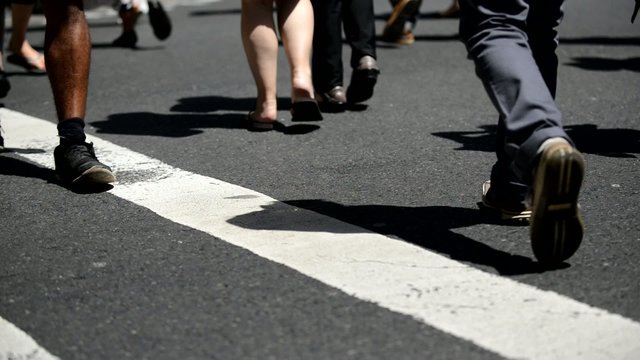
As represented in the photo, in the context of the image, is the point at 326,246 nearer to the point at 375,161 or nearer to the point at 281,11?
the point at 375,161

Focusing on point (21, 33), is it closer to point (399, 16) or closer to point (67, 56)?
point (399, 16)

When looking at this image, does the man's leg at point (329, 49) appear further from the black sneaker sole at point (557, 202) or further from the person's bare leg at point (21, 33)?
the black sneaker sole at point (557, 202)

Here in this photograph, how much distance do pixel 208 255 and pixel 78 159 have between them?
1257mm

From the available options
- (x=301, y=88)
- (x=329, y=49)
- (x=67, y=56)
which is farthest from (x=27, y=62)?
(x=67, y=56)

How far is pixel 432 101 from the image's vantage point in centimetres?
695

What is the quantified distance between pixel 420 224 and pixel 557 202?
818mm

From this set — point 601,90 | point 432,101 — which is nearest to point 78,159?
point 432,101

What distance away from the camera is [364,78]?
21.5 feet

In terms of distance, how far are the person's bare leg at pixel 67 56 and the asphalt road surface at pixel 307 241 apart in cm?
35

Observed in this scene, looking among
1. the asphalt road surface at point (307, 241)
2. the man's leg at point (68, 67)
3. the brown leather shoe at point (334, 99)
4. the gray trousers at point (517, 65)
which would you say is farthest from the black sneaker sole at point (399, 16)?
the gray trousers at point (517, 65)

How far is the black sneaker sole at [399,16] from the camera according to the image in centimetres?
767

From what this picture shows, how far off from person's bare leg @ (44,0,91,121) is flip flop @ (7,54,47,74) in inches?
154

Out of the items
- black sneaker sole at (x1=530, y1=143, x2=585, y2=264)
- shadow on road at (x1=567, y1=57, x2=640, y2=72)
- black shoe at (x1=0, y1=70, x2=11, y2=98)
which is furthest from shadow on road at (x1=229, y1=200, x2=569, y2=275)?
shadow on road at (x1=567, y1=57, x2=640, y2=72)

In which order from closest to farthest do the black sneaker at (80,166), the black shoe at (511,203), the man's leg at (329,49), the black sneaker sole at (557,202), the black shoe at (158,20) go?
the black sneaker sole at (557,202), the black shoe at (511,203), the black sneaker at (80,166), the man's leg at (329,49), the black shoe at (158,20)
